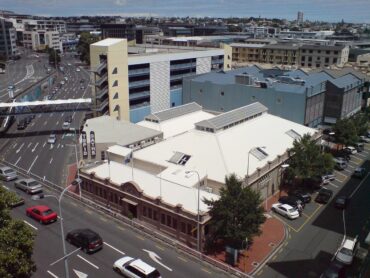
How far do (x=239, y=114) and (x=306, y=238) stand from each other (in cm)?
2755

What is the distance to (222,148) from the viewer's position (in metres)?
56.2

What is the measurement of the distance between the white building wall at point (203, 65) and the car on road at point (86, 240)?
85986 millimetres

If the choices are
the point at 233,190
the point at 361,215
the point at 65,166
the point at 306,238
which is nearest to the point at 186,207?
the point at 233,190

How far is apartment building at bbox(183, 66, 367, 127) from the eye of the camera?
290 ft

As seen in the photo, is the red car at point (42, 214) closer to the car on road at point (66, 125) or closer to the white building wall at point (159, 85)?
the car on road at point (66, 125)

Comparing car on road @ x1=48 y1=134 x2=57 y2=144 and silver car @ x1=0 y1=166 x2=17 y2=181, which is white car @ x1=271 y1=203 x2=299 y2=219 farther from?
car on road @ x1=48 y1=134 x2=57 y2=144

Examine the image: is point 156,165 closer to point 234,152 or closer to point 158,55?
point 234,152

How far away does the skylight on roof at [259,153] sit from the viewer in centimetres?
5759

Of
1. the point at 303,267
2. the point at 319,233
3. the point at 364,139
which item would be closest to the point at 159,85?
the point at 364,139

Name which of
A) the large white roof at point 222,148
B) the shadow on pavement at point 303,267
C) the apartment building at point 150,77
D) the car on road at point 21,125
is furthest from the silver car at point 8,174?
the shadow on pavement at point 303,267

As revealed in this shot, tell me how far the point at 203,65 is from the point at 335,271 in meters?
92.3

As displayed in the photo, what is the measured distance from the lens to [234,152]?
56406mm

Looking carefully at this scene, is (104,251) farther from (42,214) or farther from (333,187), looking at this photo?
(333,187)

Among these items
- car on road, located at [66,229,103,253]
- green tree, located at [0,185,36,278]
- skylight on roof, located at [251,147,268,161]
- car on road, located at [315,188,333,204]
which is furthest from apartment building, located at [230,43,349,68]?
green tree, located at [0,185,36,278]
